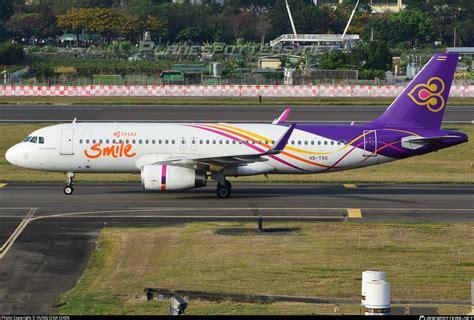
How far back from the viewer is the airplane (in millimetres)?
51000

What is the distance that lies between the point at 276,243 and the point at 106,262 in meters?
7.01

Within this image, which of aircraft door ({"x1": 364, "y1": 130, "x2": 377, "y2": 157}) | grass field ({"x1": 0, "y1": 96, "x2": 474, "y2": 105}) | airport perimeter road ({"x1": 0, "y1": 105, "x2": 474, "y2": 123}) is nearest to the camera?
aircraft door ({"x1": 364, "y1": 130, "x2": 377, "y2": 157})

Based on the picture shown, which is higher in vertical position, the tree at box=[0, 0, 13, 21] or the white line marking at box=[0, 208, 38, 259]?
the tree at box=[0, 0, 13, 21]

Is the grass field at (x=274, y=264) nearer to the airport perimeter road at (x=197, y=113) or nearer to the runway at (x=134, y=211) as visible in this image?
the runway at (x=134, y=211)

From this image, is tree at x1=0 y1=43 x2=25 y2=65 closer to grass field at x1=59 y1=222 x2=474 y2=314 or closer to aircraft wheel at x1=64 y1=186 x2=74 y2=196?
aircraft wheel at x1=64 y1=186 x2=74 y2=196

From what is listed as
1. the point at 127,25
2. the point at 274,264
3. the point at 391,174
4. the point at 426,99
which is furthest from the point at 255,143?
the point at 127,25

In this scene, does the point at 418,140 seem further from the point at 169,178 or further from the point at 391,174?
the point at 169,178

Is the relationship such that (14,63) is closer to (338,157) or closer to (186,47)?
(186,47)

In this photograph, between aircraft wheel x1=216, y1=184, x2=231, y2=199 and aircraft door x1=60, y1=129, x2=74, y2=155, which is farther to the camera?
aircraft wheel x1=216, y1=184, x2=231, y2=199

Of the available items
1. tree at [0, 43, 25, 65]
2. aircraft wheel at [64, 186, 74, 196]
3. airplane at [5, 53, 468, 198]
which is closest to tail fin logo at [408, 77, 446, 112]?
airplane at [5, 53, 468, 198]

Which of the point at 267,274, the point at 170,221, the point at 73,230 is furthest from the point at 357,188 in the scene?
the point at 267,274

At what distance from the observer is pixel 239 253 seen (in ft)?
124

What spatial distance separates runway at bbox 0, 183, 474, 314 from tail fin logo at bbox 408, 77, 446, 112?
15.5 feet

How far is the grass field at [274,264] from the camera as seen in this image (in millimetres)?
31219
